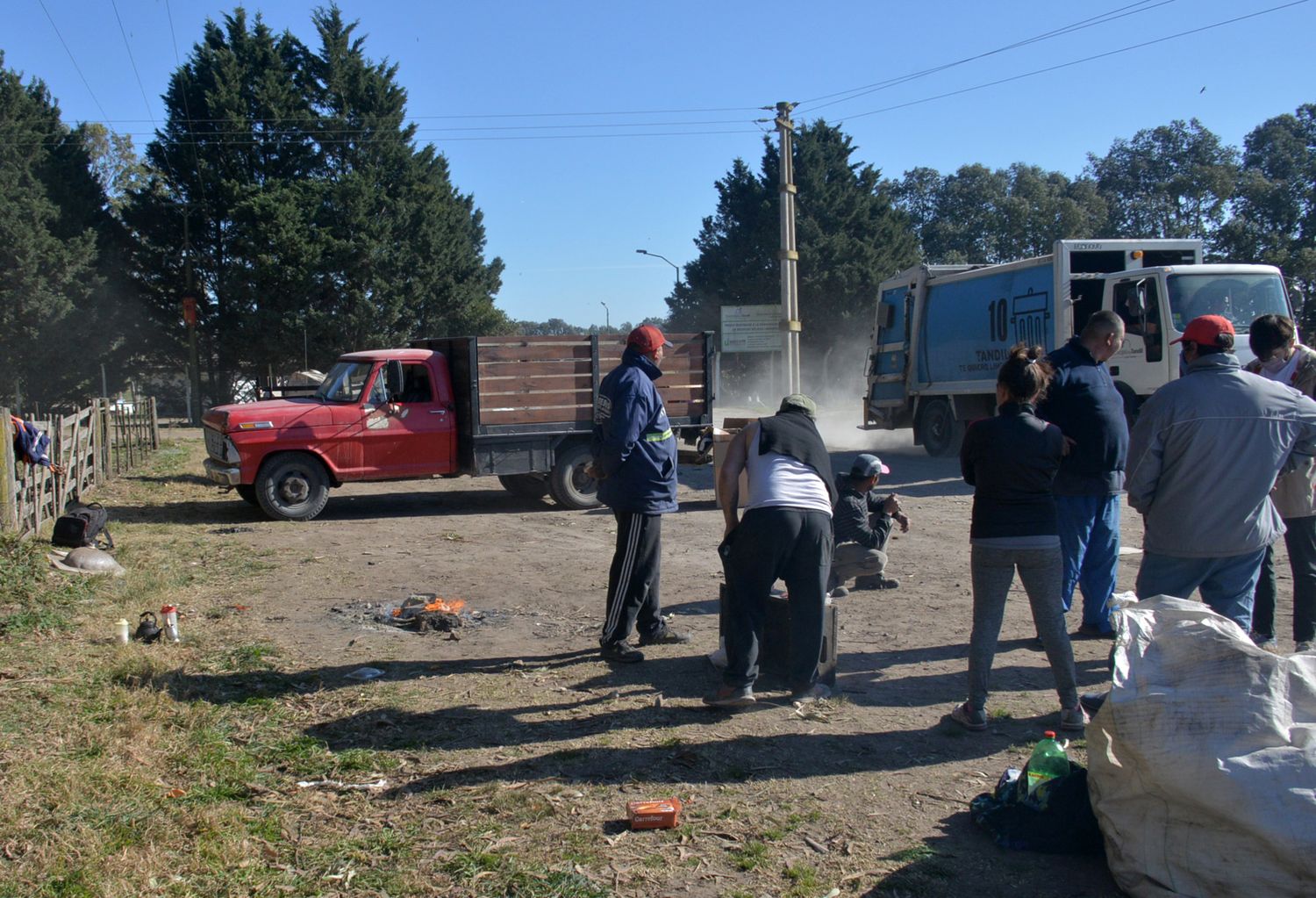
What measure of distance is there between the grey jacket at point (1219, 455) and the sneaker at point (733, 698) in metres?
2.01

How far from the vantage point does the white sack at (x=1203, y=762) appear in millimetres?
2930

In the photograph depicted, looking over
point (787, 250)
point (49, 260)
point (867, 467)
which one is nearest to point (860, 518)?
point (867, 467)

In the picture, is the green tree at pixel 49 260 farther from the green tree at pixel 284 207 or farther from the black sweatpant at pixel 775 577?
the black sweatpant at pixel 775 577

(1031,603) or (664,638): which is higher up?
(1031,603)

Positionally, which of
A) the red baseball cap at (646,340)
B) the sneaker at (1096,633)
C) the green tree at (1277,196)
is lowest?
the sneaker at (1096,633)

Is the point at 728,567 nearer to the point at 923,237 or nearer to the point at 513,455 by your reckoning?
the point at 513,455

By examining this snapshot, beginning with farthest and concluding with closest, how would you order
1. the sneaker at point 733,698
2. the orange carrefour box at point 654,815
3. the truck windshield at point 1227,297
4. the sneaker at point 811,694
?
the truck windshield at point 1227,297 → the sneaker at point 811,694 → the sneaker at point 733,698 → the orange carrefour box at point 654,815

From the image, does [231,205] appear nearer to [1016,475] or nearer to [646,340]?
[646,340]

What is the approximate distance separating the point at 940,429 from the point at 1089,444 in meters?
12.4

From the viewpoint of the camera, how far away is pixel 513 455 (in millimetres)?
12422

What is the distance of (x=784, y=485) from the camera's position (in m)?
5.00

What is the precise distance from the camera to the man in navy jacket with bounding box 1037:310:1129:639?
5.93 meters

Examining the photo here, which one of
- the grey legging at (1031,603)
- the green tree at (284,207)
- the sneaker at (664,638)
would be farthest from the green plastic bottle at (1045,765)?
the green tree at (284,207)

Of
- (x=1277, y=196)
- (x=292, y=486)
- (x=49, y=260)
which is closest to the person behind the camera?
(x=292, y=486)
